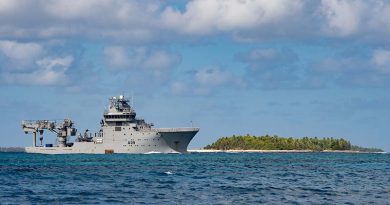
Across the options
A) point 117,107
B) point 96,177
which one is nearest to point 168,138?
point 117,107

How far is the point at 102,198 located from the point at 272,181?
20990mm

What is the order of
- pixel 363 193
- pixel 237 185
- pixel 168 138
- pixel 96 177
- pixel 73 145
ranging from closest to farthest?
pixel 363 193, pixel 237 185, pixel 96 177, pixel 168 138, pixel 73 145

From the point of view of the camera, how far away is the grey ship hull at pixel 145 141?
6432 inches

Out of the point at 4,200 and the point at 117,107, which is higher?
the point at 117,107

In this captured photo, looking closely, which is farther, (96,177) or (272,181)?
(96,177)

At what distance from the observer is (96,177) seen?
68250 mm

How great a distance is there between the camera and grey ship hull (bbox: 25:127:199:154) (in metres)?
163

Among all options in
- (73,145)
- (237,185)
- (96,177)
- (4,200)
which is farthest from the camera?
(73,145)

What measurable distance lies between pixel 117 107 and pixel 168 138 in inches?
525

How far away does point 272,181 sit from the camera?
63375mm

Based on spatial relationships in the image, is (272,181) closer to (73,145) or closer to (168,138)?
(168,138)

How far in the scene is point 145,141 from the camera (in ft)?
537

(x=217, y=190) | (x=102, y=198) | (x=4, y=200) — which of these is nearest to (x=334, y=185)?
(x=217, y=190)

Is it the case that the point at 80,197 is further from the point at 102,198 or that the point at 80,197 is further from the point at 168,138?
the point at 168,138
